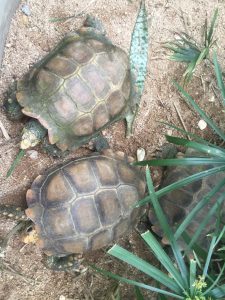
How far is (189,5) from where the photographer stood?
336 cm

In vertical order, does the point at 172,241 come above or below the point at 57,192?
above

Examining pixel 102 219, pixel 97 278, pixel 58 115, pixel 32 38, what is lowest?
pixel 97 278

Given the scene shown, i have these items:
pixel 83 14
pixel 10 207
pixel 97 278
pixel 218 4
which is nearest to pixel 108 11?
pixel 83 14

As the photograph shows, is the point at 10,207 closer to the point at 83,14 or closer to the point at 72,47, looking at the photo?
the point at 72,47

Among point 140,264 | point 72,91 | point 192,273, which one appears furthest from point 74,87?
point 192,273

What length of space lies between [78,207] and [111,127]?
2.04ft

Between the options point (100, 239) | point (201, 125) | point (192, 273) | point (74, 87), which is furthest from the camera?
point (201, 125)

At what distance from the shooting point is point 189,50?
10.7 feet

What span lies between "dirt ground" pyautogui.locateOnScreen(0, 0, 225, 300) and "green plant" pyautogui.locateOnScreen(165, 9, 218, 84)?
55 millimetres

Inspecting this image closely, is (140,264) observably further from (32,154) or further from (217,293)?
(32,154)

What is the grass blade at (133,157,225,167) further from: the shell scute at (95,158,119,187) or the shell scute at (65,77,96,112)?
the shell scute at (65,77,96,112)

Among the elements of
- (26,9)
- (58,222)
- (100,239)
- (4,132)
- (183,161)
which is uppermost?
(26,9)

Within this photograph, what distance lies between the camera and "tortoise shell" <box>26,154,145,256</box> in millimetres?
2828

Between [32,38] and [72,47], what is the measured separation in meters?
0.31
